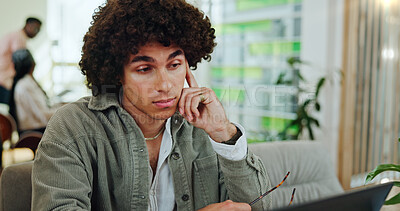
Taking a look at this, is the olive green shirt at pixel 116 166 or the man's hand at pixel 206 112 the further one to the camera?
the man's hand at pixel 206 112

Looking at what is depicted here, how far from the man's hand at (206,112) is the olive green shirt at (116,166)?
90 millimetres

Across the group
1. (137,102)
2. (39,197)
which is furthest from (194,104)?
(39,197)

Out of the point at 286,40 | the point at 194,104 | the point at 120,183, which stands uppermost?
the point at 286,40

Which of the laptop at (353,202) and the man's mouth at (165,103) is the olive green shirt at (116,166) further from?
the laptop at (353,202)

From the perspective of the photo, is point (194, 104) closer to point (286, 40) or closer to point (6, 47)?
point (6, 47)

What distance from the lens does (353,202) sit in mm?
660

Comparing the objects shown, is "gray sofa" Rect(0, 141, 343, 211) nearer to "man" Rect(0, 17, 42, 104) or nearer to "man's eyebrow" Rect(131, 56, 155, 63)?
"man's eyebrow" Rect(131, 56, 155, 63)

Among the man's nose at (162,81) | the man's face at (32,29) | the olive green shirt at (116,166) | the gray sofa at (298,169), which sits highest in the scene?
the man's face at (32,29)

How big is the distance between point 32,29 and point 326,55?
9.11ft

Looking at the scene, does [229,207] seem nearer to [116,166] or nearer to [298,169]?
[116,166]

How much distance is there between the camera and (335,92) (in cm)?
345

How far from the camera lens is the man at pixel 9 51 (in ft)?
10.9

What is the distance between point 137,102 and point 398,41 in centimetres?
309

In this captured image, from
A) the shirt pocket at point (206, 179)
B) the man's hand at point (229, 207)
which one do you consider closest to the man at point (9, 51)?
the shirt pocket at point (206, 179)
